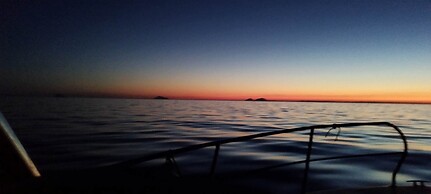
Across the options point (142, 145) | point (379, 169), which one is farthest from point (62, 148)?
point (379, 169)

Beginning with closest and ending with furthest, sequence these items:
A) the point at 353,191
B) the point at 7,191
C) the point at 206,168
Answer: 1. the point at 7,191
2. the point at 353,191
3. the point at 206,168

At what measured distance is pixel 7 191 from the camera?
2490 millimetres

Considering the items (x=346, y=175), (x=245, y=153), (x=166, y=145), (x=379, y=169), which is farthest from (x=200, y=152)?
(x=379, y=169)

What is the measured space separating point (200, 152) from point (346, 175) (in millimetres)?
6237

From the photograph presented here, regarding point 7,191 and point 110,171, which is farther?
point 110,171

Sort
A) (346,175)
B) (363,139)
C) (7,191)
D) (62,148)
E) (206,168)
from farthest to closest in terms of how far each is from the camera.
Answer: (363,139) → (62,148) → (206,168) → (346,175) → (7,191)

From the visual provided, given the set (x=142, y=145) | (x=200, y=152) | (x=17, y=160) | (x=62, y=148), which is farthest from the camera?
(x=142, y=145)

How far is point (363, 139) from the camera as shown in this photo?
62.9ft

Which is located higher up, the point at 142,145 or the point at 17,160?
the point at 17,160

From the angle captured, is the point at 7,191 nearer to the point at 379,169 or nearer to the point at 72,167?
the point at 72,167

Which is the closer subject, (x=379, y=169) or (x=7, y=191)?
(x=7, y=191)

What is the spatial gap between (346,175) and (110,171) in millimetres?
9260

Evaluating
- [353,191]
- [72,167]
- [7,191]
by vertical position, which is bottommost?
[72,167]

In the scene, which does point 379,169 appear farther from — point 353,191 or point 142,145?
point 142,145
